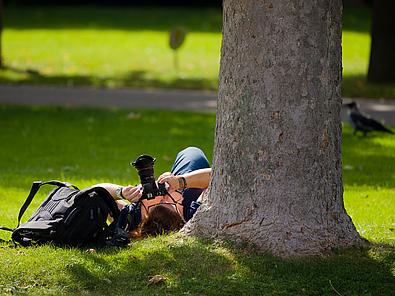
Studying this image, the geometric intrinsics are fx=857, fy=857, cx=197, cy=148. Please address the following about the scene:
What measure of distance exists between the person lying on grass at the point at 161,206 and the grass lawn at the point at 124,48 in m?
8.42

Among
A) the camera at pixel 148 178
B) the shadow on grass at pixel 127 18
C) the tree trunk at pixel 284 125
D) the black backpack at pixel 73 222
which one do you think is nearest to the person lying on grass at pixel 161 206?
the camera at pixel 148 178

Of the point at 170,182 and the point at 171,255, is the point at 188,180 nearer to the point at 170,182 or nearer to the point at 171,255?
the point at 170,182

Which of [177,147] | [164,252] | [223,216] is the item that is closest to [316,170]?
[223,216]

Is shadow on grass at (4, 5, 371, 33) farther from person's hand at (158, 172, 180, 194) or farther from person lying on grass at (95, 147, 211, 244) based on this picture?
person's hand at (158, 172, 180, 194)

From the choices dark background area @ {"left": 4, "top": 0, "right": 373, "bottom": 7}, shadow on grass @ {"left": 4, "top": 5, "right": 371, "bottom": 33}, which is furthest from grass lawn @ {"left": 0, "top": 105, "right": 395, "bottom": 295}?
dark background area @ {"left": 4, "top": 0, "right": 373, "bottom": 7}

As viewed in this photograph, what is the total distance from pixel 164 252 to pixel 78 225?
573mm

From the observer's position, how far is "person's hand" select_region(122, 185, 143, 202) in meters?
5.73

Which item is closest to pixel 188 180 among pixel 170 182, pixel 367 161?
pixel 170 182

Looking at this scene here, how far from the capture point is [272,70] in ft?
16.7

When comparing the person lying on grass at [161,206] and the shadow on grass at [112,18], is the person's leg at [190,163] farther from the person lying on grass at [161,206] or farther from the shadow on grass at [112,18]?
the shadow on grass at [112,18]

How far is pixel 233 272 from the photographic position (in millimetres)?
5016

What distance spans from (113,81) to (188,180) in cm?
1011

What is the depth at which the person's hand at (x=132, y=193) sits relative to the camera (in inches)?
226

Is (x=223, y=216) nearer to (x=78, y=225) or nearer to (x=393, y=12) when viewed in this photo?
(x=78, y=225)
